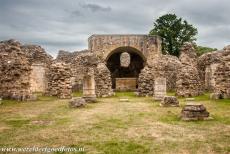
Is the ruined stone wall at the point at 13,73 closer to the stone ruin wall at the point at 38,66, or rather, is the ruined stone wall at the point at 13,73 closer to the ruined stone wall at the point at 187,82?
the ruined stone wall at the point at 187,82

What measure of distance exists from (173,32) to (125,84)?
47.6 ft

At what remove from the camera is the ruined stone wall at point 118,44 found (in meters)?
29.5

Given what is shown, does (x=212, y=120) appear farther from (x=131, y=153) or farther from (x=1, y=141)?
(x=1, y=141)

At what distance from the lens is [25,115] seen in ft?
38.8

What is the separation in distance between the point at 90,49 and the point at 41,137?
22.2 metres

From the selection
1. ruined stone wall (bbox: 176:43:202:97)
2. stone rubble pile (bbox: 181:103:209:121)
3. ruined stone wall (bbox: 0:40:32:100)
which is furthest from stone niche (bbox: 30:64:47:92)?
stone rubble pile (bbox: 181:103:209:121)

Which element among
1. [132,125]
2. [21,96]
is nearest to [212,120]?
[132,125]

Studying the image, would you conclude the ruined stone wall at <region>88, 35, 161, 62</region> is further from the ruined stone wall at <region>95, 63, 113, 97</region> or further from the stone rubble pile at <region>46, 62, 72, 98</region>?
the stone rubble pile at <region>46, 62, 72, 98</region>

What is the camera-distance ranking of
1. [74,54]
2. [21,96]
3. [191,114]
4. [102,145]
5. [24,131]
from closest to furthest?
1. [102,145]
2. [24,131]
3. [191,114]
4. [21,96]
5. [74,54]

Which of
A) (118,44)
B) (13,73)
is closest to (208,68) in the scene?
(118,44)

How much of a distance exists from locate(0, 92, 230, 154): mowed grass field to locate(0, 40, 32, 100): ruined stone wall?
222 inches

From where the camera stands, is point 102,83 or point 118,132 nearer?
point 118,132

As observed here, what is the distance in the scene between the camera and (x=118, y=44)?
29.4 m

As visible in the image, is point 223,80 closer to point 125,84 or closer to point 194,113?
point 194,113
